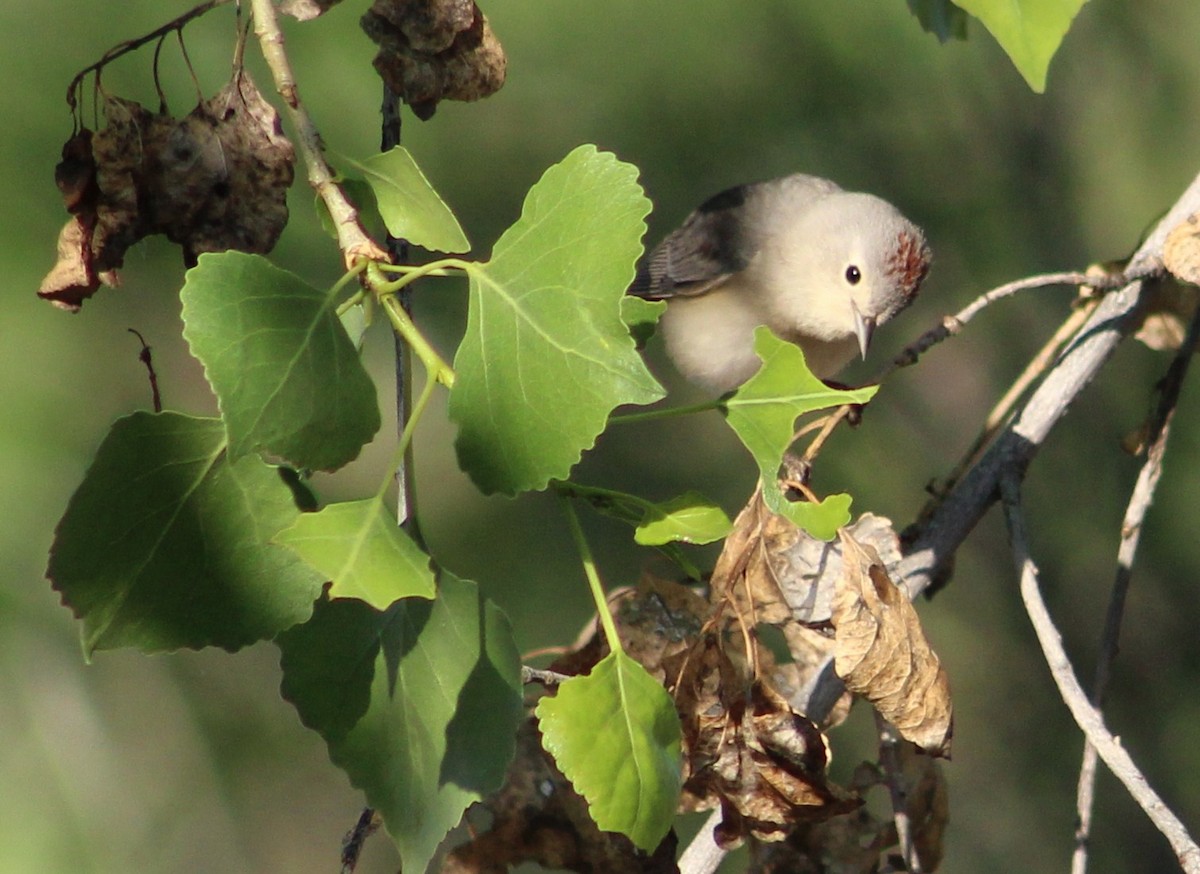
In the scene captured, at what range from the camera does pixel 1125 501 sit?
428 cm

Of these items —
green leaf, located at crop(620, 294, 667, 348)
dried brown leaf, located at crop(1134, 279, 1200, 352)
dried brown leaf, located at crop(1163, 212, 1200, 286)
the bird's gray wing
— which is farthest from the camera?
the bird's gray wing

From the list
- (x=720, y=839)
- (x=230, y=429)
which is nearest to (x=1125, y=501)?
(x=720, y=839)

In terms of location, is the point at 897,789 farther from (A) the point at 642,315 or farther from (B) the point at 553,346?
(B) the point at 553,346

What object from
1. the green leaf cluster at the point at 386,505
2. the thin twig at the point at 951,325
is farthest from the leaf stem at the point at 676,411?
the thin twig at the point at 951,325

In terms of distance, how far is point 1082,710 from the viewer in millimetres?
1583

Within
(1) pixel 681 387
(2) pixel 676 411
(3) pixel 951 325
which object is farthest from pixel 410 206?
(1) pixel 681 387

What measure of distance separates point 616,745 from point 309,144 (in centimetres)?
65

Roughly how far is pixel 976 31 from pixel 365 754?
12.2 feet

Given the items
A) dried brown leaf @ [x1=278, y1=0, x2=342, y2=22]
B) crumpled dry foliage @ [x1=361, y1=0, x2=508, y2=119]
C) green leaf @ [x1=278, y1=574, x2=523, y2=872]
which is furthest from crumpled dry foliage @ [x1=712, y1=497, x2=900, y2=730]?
dried brown leaf @ [x1=278, y1=0, x2=342, y2=22]

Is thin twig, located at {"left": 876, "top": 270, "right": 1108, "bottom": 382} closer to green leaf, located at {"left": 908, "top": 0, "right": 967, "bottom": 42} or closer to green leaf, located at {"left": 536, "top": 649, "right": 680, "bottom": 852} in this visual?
green leaf, located at {"left": 908, "top": 0, "right": 967, "bottom": 42}

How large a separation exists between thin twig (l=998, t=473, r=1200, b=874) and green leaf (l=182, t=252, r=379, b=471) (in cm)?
89

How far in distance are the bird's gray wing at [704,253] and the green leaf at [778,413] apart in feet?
6.36

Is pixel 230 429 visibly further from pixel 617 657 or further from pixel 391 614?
pixel 617 657

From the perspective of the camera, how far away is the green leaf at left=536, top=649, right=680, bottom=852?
3.76 feet
